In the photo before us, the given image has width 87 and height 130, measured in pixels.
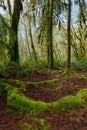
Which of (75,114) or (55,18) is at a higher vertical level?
(55,18)

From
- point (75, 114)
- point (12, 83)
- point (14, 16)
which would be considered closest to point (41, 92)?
point (12, 83)

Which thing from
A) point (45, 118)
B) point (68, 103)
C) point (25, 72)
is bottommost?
point (45, 118)

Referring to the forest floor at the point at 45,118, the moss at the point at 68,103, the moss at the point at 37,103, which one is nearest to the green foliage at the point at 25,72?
the forest floor at the point at 45,118

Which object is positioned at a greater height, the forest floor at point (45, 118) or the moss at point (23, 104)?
the moss at point (23, 104)

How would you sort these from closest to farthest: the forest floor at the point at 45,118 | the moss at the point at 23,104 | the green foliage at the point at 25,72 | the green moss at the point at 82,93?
the forest floor at the point at 45,118
the moss at the point at 23,104
the green moss at the point at 82,93
the green foliage at the point at 25,72

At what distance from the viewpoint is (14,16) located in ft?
39.8

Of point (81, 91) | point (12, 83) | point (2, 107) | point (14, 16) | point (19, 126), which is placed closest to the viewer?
point (19, 126)

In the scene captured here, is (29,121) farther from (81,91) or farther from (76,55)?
(76,55)

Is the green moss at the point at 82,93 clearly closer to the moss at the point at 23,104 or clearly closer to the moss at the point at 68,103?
the moss at the point at 68,103

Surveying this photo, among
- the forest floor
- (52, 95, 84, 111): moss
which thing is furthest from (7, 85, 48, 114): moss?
(52, 95, 84, 111): moss

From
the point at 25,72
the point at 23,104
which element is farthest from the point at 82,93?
the point at 25,72

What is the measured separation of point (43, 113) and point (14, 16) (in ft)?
23.8

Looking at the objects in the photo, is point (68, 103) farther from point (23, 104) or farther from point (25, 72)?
point (25, 72)

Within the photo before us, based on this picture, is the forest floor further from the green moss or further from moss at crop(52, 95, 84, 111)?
the green moss
